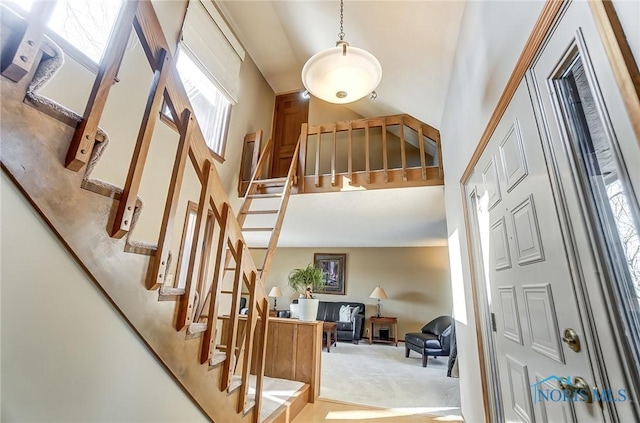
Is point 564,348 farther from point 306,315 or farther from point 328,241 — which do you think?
point 328,241

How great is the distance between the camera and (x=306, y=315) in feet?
10.6

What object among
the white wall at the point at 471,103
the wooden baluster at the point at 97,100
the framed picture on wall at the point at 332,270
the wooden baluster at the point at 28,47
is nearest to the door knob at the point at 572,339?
the white wall at the point at 471,103

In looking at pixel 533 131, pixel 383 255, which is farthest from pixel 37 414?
pixel 383 255

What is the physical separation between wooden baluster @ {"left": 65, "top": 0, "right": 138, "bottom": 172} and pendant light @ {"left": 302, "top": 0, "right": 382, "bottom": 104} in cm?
101

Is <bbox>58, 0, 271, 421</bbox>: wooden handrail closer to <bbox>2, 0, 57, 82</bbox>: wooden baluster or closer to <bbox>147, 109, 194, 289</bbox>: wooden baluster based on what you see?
<bbox>147, 109, 194, 289</bbox>: wooden baluster

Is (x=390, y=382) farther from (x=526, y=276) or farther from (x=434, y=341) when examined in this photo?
(x=526, y=276)

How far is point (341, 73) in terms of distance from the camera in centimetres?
176

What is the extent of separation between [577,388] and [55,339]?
1717 mm

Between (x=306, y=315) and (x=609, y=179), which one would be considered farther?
(x=306, y=315)

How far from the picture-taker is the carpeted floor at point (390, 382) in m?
3.03

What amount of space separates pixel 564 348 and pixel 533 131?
2.67 feet

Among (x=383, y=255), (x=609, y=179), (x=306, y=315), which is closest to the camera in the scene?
(x=609, y=179)

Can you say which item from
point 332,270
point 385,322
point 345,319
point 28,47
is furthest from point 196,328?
point 332,270

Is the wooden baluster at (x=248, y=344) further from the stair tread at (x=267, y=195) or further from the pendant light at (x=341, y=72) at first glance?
the stair tread at (x=267, y=195)
